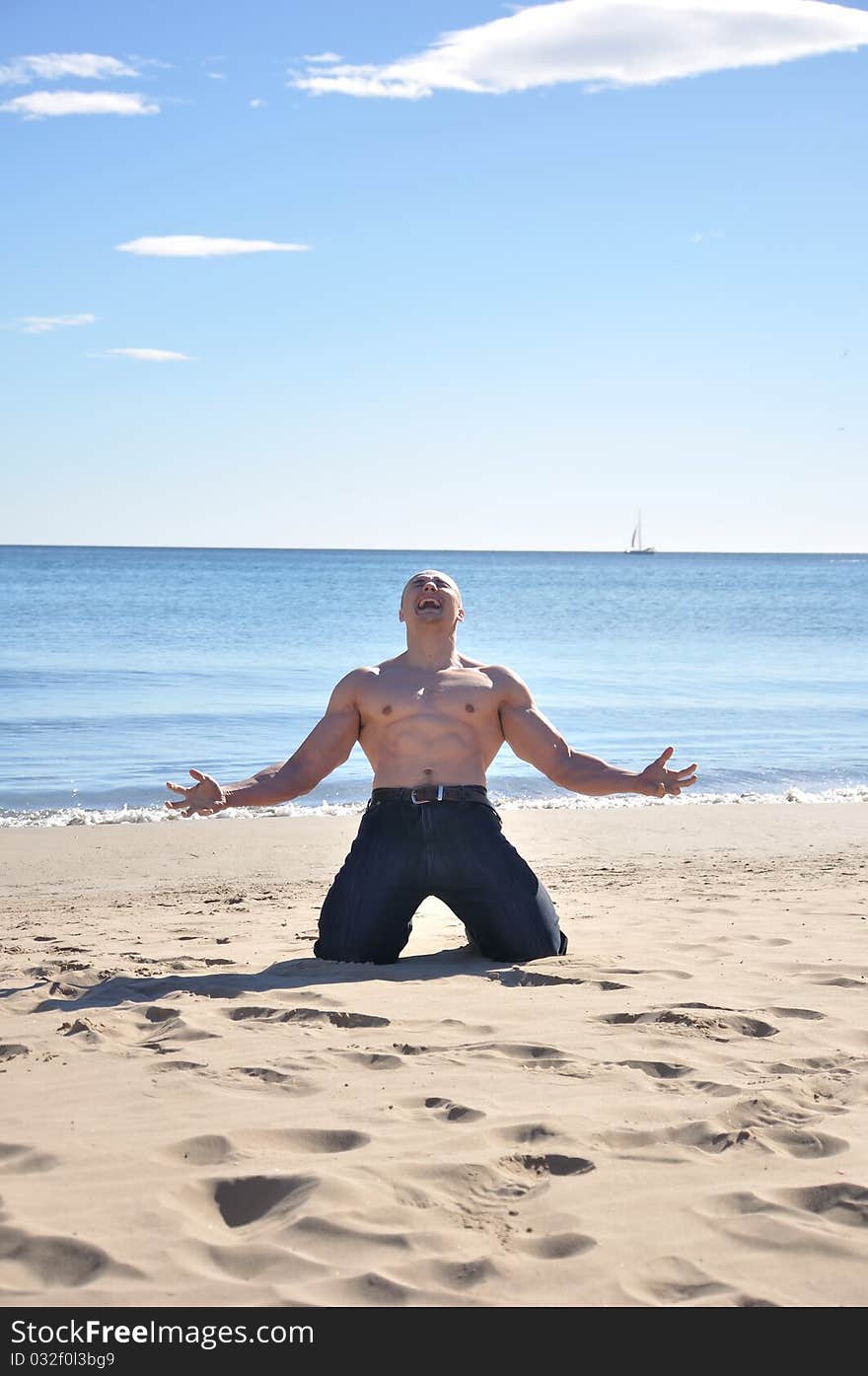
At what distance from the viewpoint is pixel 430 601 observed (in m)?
6.00

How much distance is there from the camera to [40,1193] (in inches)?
129

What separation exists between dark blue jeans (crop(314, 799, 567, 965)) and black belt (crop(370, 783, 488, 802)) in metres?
0.02

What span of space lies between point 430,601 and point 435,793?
0.86 metres

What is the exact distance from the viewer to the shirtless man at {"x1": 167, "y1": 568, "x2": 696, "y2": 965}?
5688mm

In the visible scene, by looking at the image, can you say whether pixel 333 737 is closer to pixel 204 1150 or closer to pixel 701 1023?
pixel 701 1023

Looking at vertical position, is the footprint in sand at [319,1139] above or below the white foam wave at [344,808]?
above

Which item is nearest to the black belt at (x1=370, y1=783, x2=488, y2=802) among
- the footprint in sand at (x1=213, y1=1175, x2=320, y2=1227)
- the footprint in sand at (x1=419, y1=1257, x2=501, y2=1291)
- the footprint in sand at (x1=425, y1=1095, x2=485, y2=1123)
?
the footprint in sand at (x1=425, y1=1095, x2=485, y2=1123)

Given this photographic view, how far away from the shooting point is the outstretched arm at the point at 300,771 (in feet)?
18.4

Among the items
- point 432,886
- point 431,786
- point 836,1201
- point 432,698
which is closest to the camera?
point 836,1201

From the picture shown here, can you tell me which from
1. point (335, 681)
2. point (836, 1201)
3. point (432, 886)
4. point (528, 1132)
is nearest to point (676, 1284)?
point (836, 1201)

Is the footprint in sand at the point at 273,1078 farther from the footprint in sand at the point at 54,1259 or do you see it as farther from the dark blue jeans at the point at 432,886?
the dark blue jeans at the point at 432,886

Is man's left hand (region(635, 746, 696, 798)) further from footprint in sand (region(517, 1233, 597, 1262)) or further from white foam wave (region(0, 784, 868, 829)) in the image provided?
white foam wave (region(0, 784, 868, 829))

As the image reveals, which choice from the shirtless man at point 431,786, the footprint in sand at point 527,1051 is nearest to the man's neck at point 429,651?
the shirtless man at point 431,786

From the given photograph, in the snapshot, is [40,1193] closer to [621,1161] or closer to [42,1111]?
[42,1111]
